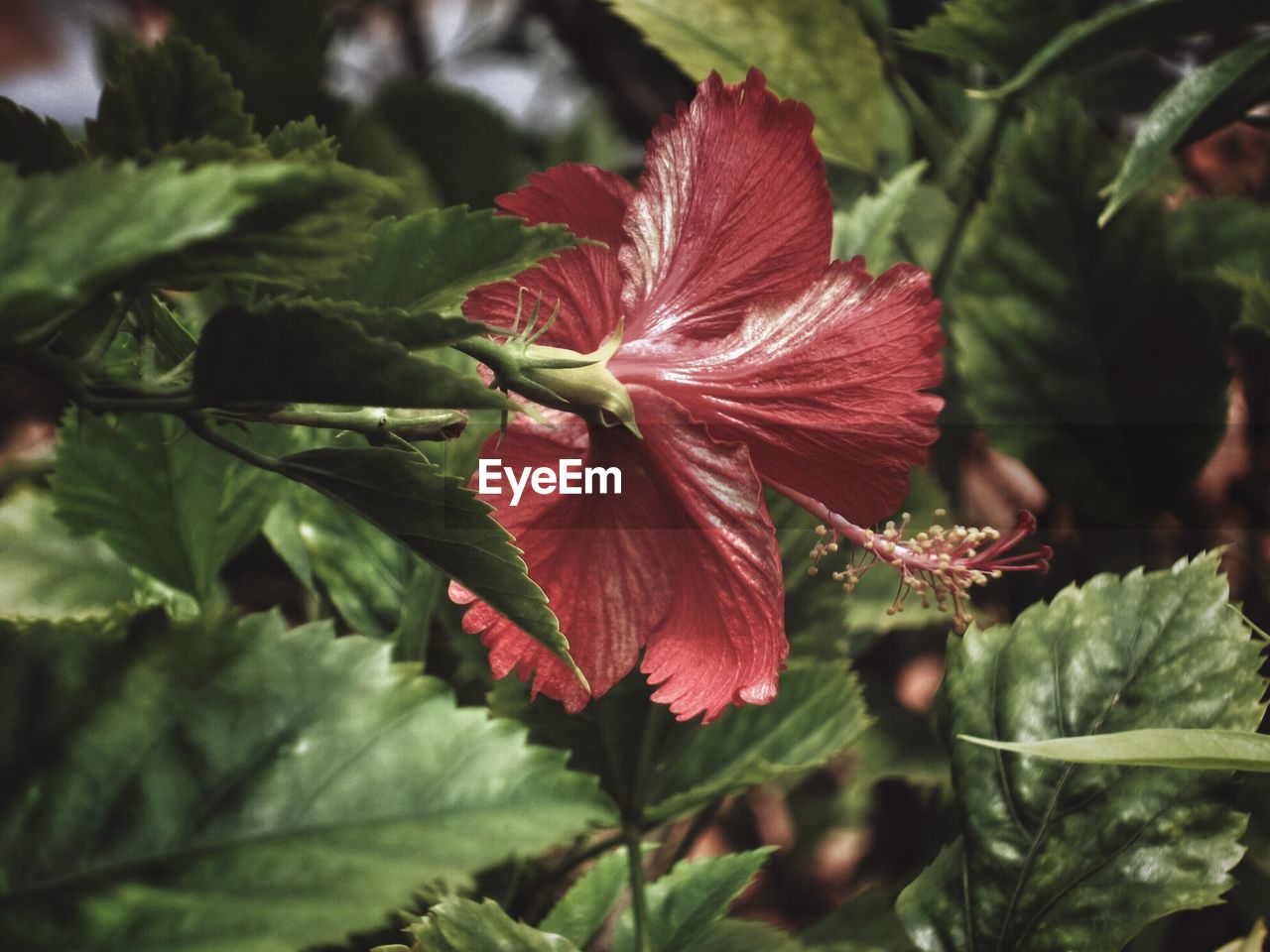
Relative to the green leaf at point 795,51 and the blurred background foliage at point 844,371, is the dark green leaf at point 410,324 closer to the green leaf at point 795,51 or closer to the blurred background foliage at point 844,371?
the blurred background foliage at point 844,371

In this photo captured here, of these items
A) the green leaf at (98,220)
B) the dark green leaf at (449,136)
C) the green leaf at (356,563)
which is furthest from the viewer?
the dark green leaf at (449,136)

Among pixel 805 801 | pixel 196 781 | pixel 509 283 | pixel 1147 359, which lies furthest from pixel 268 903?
pixel 805 801

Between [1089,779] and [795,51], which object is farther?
[795,51]

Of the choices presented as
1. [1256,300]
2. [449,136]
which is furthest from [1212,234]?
[449,136]

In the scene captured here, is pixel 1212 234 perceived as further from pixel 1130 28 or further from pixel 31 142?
pixel 31 142

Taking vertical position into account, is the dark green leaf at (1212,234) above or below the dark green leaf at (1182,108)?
below

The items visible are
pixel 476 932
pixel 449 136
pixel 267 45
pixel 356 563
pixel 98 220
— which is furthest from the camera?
pixel 449 136

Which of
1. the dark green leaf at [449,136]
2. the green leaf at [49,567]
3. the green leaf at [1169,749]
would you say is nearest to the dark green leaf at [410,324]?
the green leaf at [1169,749]
